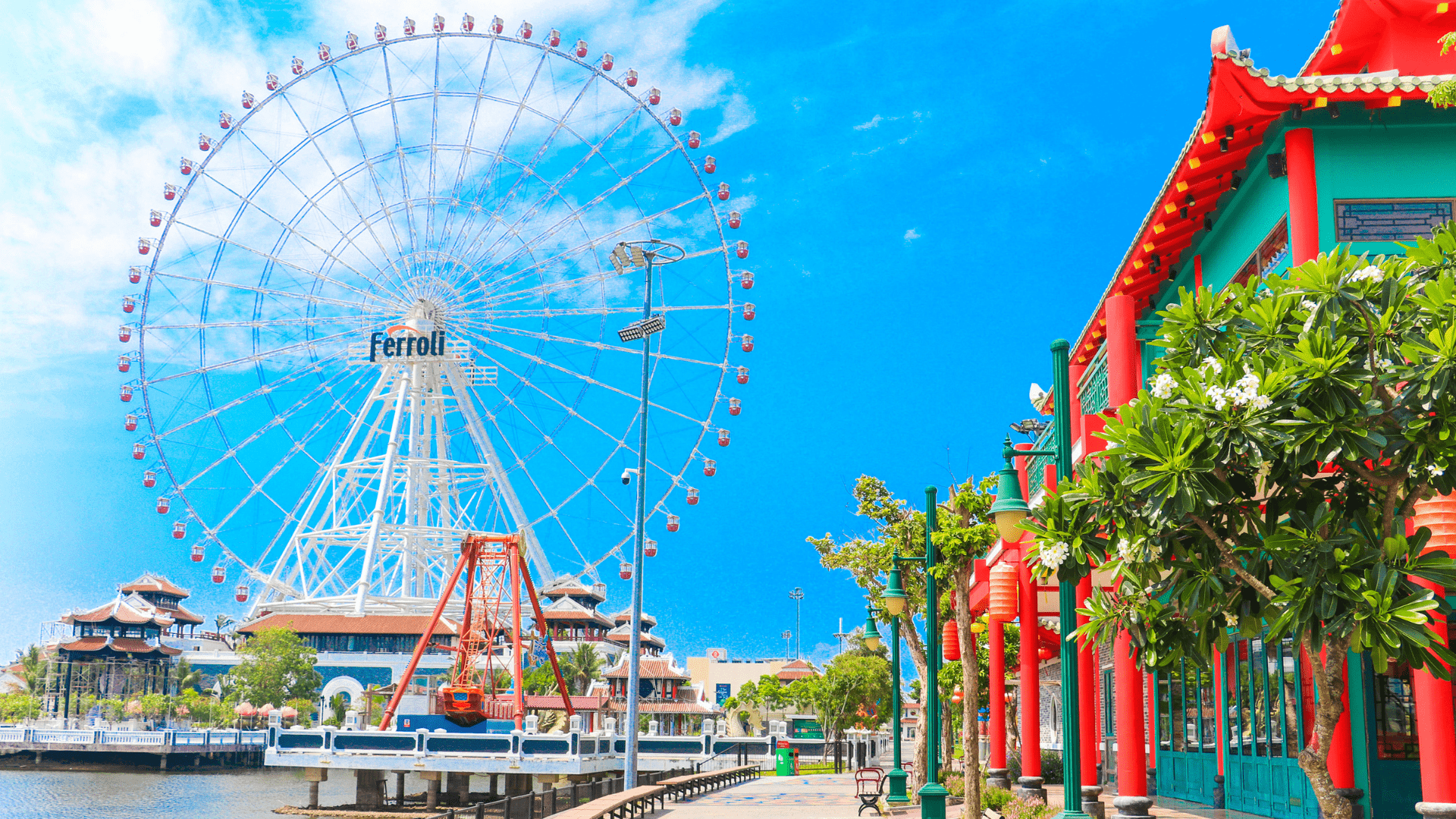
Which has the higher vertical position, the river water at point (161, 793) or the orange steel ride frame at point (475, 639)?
the orange steel ride frame at point (475, 639)

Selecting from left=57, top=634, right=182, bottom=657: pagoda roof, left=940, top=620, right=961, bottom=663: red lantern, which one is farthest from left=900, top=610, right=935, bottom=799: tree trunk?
left=57, top=634, right=182, bottom=657: pagoda roof

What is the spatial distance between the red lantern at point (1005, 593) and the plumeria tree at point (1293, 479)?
12.1 metres

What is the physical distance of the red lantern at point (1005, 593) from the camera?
21.5 m

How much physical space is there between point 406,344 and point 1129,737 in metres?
45.1

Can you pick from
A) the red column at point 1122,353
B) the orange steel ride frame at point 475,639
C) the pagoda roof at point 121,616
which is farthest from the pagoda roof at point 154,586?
the red column at point 1122,353

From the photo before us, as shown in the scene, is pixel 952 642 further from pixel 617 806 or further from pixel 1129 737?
pixel 1129 737

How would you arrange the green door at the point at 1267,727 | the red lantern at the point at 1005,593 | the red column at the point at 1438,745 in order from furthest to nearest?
the red lantern at the point at 1005,593
the green door at the point at 1267,727
the red column at the point at 1438,745

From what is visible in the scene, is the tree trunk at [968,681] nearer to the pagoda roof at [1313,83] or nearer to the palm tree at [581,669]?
the pagoda roof at [1313,83]

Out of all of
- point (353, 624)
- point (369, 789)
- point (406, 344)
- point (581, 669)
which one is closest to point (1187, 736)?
point (369, 789)

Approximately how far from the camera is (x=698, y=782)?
37250 millimetres

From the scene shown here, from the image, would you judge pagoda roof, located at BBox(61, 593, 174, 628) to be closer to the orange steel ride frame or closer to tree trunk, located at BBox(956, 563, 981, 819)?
the orange steel ride frame

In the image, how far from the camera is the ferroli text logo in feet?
183

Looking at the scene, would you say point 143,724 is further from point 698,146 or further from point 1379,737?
point 1379,737

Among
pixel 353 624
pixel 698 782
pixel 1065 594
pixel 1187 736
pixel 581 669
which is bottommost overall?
pixel 698 782
